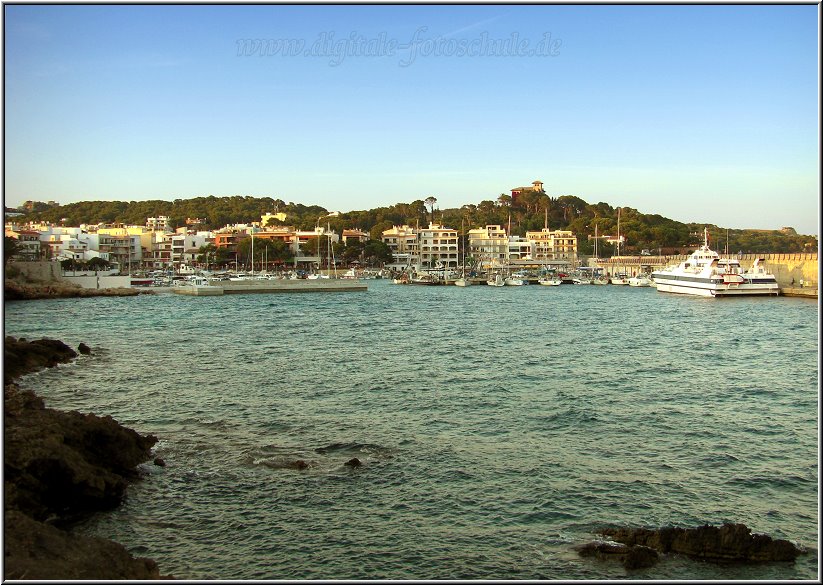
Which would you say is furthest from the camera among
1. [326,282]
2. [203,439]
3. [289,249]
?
[289,249]

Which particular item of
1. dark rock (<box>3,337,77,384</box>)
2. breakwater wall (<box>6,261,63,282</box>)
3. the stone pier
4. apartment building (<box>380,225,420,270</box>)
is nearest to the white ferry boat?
the stone pier

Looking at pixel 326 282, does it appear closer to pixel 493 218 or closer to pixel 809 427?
pixel 809 427

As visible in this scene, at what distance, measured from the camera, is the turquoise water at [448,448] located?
8.67 meters

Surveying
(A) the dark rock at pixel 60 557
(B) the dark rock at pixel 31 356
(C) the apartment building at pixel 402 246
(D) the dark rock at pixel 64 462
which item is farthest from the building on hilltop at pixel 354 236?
(A) the dark rock at pixel 60 557

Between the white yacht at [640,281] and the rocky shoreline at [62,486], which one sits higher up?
the white yacht at [640,281]

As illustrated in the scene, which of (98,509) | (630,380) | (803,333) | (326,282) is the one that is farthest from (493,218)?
(98,509)

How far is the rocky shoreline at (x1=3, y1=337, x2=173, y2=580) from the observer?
6.91 meters

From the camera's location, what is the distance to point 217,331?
32.8 meters

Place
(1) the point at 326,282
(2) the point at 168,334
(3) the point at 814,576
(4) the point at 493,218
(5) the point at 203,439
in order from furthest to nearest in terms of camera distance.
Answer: (4) the point at 493,218 → (1) the point at 326,282 → (2) the point at 168,334 → (5) the point at 203,439 → (3) the point at 814,576

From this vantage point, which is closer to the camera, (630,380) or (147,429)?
(147,429)

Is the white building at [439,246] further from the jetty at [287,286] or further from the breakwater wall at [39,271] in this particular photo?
the breakwater wall at [39,271]

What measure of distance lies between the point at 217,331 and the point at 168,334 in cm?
223

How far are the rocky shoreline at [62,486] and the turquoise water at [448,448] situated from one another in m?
0.43

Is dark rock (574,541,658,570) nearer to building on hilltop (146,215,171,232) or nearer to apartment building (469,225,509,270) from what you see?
apartment building (469,225,509,270)
